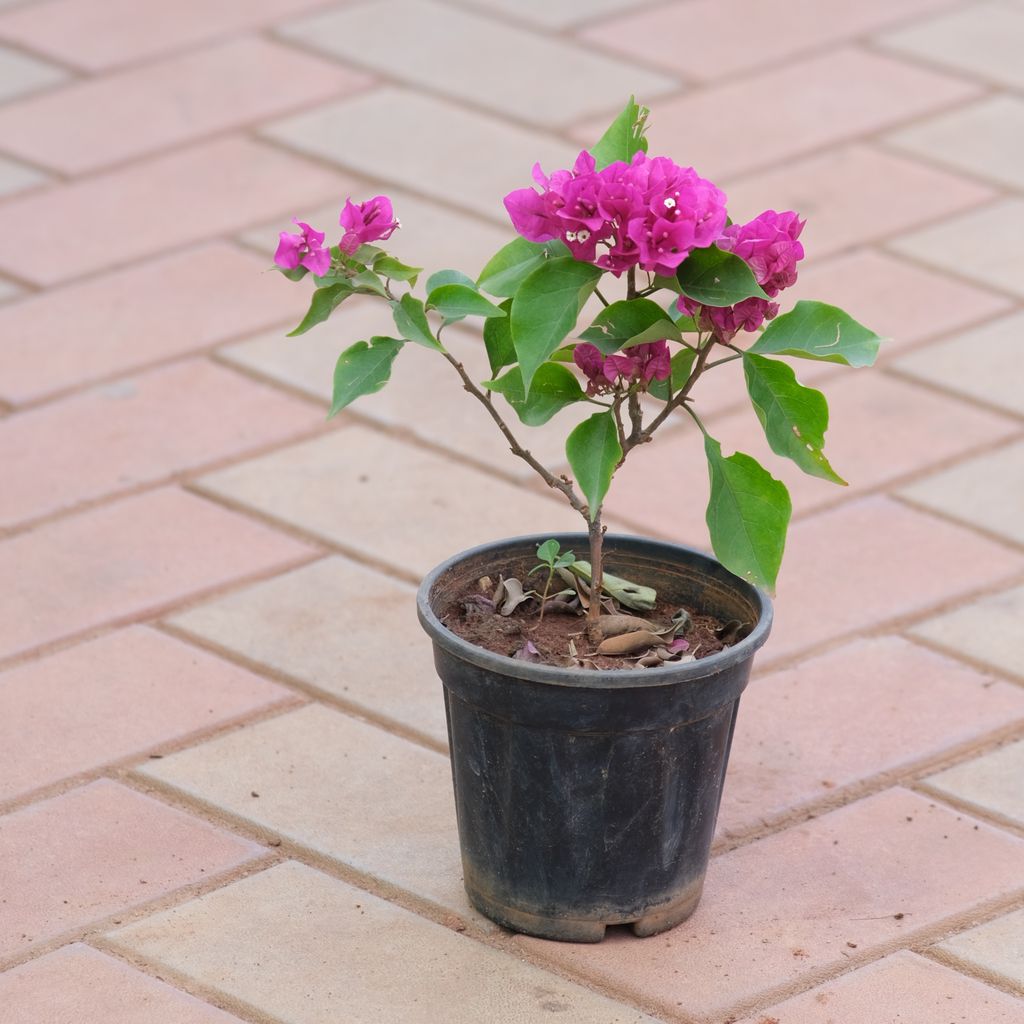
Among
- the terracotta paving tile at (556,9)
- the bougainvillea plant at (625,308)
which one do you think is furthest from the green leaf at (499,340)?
the terracotta paving tile at (556,9)

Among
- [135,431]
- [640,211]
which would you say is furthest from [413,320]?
[135,431]

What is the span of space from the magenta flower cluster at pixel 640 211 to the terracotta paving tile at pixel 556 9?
294 cm

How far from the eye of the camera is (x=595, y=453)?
212cm

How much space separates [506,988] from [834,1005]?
0.36m

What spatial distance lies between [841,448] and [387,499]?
773mm

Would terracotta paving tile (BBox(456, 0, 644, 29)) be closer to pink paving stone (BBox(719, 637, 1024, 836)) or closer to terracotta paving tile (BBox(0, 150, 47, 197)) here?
terracotta paving tile (BBox(0, 150, 47, 197))

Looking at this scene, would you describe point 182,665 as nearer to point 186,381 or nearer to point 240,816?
point 240,816

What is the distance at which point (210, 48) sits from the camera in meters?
4.70

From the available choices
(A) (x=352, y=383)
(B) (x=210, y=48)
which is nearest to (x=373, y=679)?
(A) (x=352, y=383)

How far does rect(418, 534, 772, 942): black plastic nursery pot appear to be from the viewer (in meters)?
2.13

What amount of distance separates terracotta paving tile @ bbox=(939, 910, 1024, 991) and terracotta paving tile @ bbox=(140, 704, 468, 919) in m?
0.57

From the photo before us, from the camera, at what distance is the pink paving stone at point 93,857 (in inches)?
91.3

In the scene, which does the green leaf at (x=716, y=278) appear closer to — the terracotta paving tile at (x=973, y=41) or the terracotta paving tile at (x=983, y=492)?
the terracotta paving tile at (x=983, y=492)

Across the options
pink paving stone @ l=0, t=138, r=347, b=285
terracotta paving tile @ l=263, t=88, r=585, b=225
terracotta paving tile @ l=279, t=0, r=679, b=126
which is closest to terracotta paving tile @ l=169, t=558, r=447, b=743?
pink paving stone @ l=0, t=138, r=347, b=285
